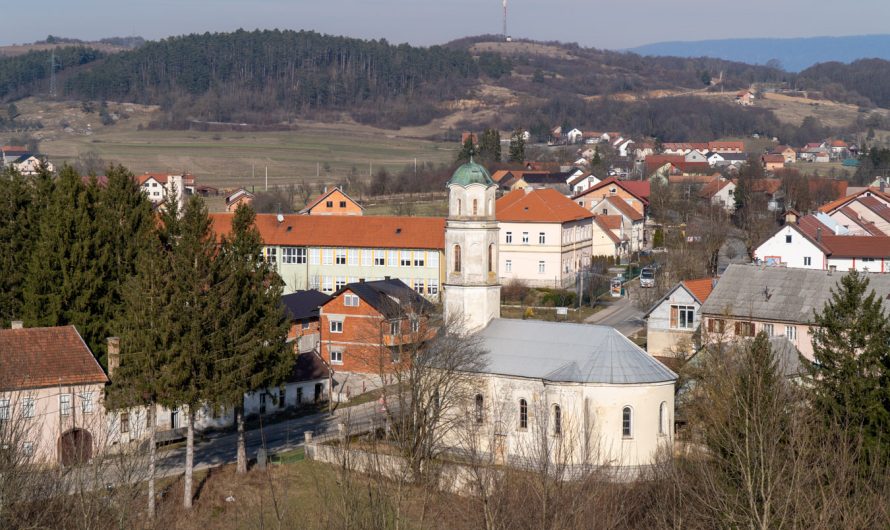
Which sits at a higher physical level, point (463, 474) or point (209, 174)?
point (209, 174)

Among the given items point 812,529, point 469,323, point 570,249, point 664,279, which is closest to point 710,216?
point 570,249

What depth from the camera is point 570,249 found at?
7006cm

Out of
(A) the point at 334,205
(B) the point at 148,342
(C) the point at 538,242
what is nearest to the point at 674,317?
(C) the point at 538,242

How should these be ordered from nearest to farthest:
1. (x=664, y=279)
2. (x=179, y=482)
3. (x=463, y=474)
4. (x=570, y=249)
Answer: (x=463, y=474) → (x=179, y=482) → (x=664, y=279) → (x=570, y=249)

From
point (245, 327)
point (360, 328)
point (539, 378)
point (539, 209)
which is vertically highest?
point (539, 209)

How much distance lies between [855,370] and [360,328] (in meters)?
23.6

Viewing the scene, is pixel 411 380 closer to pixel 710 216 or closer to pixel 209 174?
pixel 710 216

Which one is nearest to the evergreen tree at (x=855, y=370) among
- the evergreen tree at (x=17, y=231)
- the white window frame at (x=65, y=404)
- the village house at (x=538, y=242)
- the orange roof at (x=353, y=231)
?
the white window frame at (x=65, y=404)

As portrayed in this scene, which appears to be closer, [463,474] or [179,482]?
[463,474]

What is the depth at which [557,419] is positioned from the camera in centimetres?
3659

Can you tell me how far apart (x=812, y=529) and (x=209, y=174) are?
127m

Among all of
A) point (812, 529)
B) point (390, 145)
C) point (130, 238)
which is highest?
point (390, 145)

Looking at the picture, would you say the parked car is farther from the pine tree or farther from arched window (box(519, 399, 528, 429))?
the pine tree

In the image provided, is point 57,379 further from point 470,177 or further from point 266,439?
point 470,177
